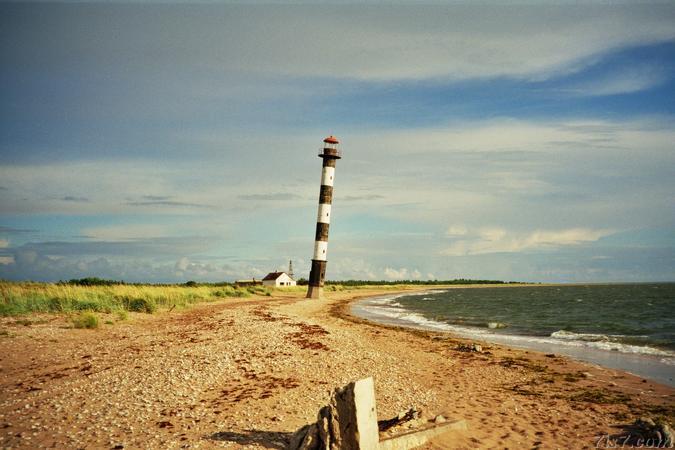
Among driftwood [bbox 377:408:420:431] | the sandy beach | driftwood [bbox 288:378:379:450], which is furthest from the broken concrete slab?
driftwood [bbox 288:378:379:450]

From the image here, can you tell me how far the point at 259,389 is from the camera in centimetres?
1088

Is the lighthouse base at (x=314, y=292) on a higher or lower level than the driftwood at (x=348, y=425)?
lower

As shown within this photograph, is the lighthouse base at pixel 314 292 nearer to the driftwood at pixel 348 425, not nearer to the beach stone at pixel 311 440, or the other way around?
the driftwood at pixel 348 425

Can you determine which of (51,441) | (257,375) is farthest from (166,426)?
(257,375)

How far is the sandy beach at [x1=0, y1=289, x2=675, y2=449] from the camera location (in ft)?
27.7

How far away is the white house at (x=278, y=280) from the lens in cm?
7734

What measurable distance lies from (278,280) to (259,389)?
6728 cm

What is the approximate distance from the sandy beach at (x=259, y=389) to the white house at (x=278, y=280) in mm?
58381

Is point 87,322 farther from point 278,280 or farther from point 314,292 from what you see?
point 278,280

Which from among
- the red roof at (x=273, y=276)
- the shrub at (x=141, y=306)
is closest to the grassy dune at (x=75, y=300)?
the shrub at (x=141, y=306)

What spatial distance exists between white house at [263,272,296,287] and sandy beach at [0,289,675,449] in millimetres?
58381

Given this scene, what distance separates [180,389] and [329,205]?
33424mm

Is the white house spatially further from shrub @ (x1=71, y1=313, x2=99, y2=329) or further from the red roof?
shrub @ (x1=71, y1=313, x2=99, y2=329)

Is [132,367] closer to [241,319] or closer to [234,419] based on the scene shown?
[234,419]
